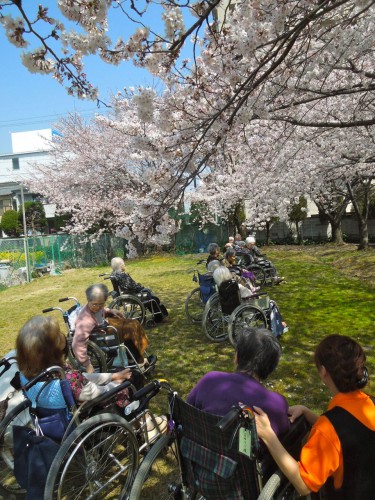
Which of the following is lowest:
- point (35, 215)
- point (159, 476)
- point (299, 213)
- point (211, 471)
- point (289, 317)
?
point (159, 476)

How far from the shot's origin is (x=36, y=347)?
1949 millimetres

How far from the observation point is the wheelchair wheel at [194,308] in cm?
574

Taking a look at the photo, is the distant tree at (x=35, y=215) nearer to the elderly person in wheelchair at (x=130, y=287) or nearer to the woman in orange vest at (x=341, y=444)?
the elderly person in wheelchair at (x=130, y=287)

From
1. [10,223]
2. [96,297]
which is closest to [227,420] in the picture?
[96,297]

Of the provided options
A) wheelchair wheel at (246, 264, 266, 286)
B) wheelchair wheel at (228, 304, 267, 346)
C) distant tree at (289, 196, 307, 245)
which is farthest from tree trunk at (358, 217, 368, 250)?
wheelchair wheel at (228, 304, 267, 346)

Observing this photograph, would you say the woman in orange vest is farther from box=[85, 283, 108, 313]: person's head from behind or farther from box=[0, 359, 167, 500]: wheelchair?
box=[85, 283, 108, 313]: person's head from behind

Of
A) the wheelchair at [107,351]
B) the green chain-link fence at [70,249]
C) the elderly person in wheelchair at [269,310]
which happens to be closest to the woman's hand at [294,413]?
the wheelchair at [107,351]

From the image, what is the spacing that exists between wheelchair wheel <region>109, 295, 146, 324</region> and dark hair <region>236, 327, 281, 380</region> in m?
3.91

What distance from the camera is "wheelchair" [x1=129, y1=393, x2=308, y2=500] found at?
1337 mm

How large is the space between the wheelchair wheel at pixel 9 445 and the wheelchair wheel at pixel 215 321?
8.96ft

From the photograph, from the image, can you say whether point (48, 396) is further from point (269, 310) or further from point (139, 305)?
point (139, 305)

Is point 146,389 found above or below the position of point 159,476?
above

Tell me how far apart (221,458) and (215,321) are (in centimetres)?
338

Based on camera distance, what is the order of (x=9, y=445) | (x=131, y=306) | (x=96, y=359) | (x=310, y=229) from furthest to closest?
(x=310, y=229), (x=131, y=306), (x=96, y=359), (x=9, y=445)
